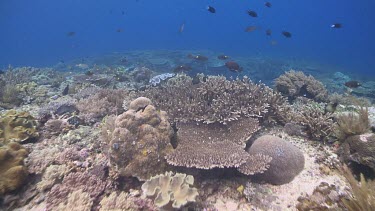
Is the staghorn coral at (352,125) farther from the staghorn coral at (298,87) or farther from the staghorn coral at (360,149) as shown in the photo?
the staghorn coral at (298,87)

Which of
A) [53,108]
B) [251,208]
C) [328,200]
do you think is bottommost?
[251,208]

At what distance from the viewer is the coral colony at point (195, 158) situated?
4035mm

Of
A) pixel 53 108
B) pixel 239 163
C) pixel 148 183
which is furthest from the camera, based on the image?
pixel 53 108

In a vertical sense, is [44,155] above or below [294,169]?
above

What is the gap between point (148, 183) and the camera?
12.7 feet

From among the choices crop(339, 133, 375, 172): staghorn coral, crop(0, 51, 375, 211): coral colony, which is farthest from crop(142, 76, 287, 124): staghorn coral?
crop(339, 133, 375, 172): staghorn coral

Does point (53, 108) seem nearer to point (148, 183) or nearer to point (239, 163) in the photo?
point (148, 183)

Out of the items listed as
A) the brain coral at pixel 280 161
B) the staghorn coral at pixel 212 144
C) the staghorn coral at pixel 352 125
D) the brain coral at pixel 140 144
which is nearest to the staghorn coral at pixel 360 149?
the staghorn coral at pixel 352 125

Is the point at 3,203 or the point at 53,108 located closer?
the point at 3,203

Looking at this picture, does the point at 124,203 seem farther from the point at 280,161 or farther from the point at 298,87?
the point at 298,87

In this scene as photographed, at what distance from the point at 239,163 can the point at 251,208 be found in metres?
0.84

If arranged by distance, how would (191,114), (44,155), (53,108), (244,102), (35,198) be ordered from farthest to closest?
(53,108) → (244,102) → (191,114) → (44,155) → (35,198)

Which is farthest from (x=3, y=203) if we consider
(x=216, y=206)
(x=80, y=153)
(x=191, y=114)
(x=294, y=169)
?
(x=294, y=169)

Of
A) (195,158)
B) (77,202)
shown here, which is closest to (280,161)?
(195,158)
